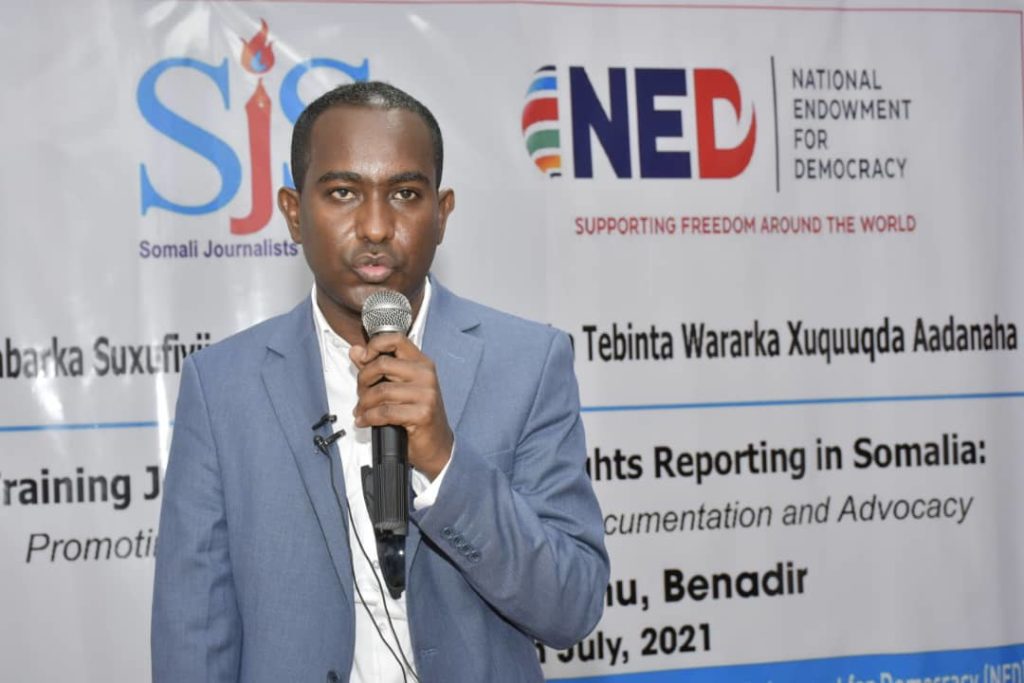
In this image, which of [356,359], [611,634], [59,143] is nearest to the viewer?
[356,359]

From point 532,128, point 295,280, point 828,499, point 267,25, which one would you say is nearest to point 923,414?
point 828,499

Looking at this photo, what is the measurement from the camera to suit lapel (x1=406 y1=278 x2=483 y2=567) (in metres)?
2.01

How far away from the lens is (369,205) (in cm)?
195

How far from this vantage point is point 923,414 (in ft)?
13.8

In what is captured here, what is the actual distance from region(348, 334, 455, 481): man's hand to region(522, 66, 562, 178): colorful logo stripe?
7.86 feet

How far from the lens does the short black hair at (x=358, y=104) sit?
204 cm

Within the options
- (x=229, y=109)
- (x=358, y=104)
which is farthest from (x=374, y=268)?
(x=229, y=109)

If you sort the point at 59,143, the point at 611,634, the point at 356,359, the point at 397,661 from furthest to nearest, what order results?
the point at 611,634 → the point at 59,143 → the point at 397,661 → the point at 356,359

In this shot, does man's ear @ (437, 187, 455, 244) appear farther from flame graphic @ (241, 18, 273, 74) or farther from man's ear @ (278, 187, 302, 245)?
flame graphic @ (241, 18, 273, 74)

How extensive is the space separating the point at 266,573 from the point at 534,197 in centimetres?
223

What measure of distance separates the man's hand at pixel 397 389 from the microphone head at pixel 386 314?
0.16ft

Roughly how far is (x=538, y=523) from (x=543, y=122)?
2.34 m

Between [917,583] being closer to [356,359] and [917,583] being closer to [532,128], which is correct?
[532,128]

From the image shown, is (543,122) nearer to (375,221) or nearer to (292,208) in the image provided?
(292,208)
